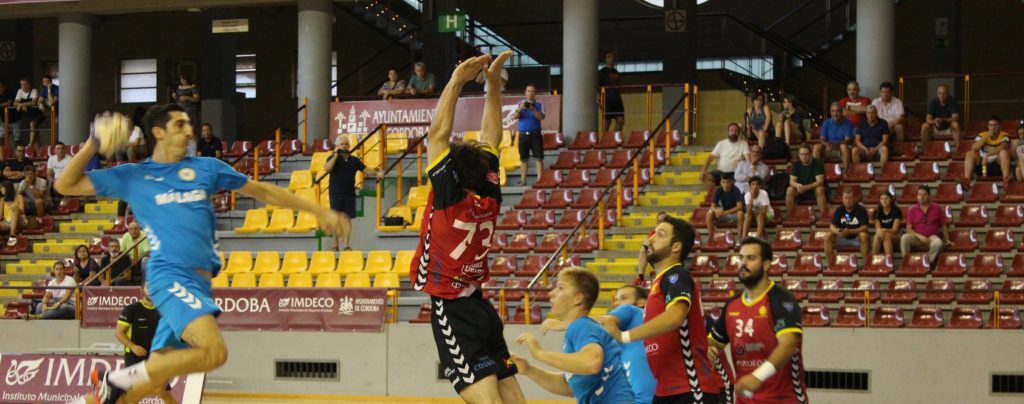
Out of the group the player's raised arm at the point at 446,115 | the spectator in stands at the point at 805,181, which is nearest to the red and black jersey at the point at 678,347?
the player's raised arm at the point at 446,115

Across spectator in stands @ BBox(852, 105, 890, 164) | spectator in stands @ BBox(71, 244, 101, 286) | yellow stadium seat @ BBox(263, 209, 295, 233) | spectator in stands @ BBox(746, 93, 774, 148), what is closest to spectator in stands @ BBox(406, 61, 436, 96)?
yellow stadium seat @ BBox(263, 209, 295, 233)

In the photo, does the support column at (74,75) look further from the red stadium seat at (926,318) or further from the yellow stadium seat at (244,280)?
the red stadium seat at (926,318)

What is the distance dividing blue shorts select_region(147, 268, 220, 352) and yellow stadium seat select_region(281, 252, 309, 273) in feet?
41.2

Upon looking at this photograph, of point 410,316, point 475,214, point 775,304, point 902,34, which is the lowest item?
point 410,316

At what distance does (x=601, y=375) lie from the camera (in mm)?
6191

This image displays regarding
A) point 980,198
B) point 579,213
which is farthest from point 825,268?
point 579,213

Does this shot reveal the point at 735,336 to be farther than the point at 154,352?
Yes

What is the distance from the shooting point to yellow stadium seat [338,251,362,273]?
18.2 metres

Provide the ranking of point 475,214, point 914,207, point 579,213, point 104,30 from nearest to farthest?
point 475,214, point 914,207, point 579,213, point 104,30

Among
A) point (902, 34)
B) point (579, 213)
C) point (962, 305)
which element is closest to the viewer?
point (962, 305)

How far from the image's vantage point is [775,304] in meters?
7.36

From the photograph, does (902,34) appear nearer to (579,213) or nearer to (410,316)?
(579,213)

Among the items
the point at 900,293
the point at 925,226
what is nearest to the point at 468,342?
the point at 900,293

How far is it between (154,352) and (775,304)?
346cm
